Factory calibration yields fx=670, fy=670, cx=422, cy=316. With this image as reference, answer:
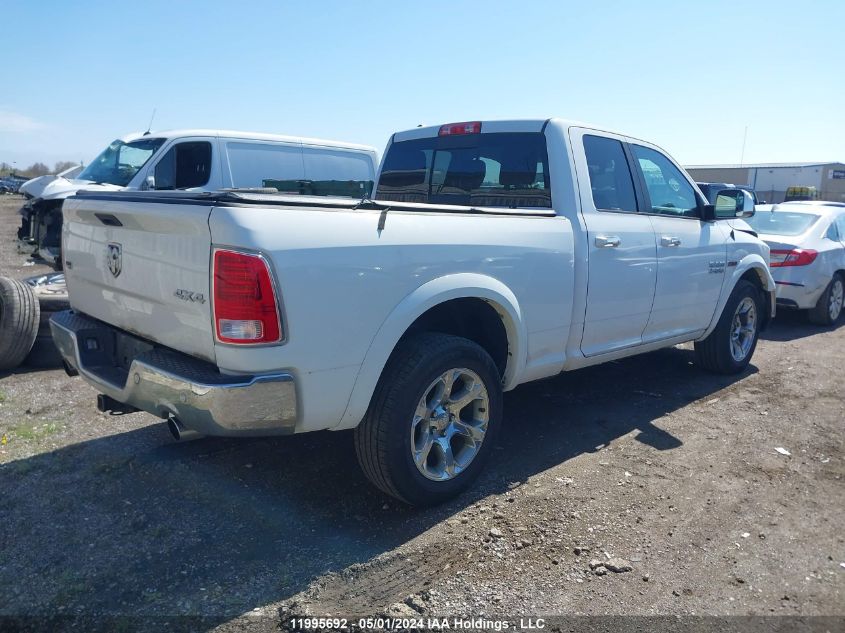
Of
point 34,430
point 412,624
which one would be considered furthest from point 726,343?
point 34,430

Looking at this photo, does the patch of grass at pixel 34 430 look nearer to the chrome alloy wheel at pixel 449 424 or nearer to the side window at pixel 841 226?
the chrome alloy wheel at pixel 449 424

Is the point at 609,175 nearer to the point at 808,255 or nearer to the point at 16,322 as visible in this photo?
the point at 16,322

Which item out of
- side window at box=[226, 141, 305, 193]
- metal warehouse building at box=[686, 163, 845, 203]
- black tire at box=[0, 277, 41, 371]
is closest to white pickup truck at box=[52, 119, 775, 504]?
black tire at box=[0, 277, 41, 371]

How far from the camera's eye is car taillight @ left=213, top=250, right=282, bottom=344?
2660 mm

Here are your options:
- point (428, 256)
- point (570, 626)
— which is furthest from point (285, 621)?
point (428, 256)

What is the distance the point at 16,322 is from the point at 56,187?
6.85 meters

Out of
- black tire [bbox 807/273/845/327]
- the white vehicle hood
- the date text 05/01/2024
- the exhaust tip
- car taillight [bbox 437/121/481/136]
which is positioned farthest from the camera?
the white vehicle hood

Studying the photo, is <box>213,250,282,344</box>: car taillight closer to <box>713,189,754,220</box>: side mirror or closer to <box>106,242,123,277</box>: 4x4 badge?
<box>106,242,123,277</box>: 4x4 badge

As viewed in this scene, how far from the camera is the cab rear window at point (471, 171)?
4367mm

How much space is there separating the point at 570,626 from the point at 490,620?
314mm

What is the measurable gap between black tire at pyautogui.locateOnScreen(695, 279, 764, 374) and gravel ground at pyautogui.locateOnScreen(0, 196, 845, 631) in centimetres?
97

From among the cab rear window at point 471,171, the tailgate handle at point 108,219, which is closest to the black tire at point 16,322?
the tailgate handle at point 108,219

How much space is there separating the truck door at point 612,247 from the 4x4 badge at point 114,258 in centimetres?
269

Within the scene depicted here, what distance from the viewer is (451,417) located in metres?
3.56
